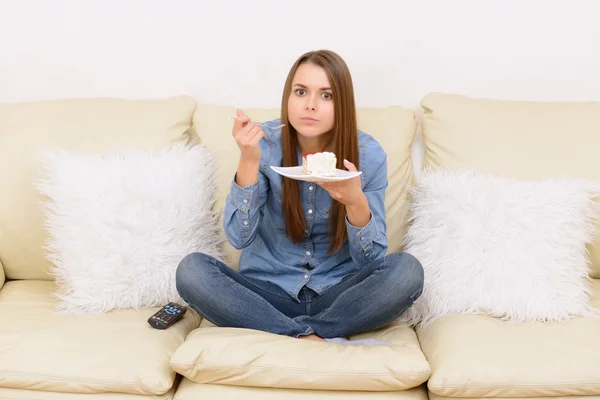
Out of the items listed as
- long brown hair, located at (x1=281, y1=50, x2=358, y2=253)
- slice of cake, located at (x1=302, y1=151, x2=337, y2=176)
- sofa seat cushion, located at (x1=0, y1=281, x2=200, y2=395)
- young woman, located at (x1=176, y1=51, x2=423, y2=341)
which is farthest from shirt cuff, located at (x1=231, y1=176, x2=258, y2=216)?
sofa seat cushion, located at (x1=0, y1=281, x2=200, y2=395)

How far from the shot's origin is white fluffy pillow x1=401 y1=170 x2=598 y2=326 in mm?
1643

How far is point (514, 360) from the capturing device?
4.65 ft

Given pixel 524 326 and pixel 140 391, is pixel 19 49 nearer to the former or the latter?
pixel 140 391

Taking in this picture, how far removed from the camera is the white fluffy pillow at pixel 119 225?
5.60ft

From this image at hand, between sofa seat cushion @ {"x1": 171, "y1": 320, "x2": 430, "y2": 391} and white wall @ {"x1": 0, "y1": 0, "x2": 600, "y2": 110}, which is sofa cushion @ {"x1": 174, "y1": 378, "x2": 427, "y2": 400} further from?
white wall @ {"x1": 0, "y1": 0, "x2": 600, "y2": 110}

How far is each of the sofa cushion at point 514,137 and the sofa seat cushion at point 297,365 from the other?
2.28 ft

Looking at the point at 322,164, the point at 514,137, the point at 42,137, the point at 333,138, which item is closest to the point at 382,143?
the point at 333,138

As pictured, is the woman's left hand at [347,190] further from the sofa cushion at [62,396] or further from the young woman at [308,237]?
the sofa cushion at [62,396]

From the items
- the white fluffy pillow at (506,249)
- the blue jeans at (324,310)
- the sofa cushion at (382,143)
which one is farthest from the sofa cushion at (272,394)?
the sofa cushion at (382,143)

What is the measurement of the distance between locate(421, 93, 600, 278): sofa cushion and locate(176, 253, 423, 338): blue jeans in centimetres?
46

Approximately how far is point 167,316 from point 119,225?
285 mm

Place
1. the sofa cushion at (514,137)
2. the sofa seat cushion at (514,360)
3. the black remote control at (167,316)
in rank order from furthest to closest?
the sofa cushion at (514,137)
the black remote control at (167,316)
the sofa seat cushion at (514,360)

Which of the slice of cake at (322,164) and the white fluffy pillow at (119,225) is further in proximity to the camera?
the white fluffy pillow at (119,225)

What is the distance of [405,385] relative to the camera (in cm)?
140
